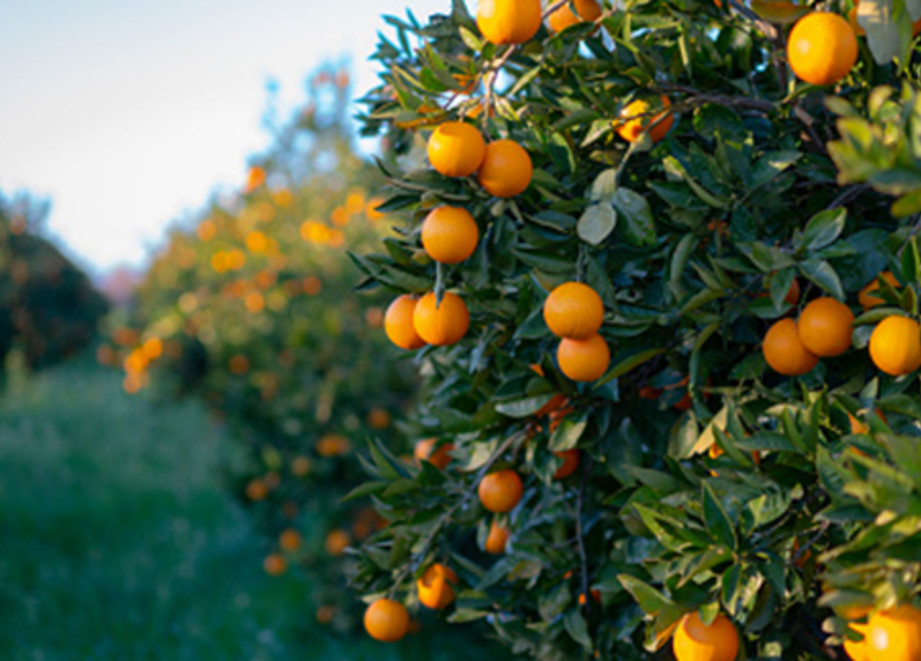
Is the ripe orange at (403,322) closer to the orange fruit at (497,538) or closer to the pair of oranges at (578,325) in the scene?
the pair of oranges at (578,325)

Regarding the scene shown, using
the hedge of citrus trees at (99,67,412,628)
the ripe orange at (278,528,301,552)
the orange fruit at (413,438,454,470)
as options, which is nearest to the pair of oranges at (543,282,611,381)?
the orange fruit at (413,438,454,470)

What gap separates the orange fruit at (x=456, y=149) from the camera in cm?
106

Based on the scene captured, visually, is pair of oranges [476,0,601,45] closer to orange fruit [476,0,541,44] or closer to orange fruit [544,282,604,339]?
orange fruit [476,0,541,44]

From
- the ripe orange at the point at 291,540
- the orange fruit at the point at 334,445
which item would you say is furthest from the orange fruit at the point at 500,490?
the ripe orange at the point at 291,540

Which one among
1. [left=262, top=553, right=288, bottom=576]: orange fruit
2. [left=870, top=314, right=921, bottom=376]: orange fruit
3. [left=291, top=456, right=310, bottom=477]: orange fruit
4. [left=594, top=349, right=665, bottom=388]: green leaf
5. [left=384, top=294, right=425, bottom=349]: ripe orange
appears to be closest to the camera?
[left=870, top=314, right=921, bottom=376]: orange fruit

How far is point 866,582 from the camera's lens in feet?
2.66

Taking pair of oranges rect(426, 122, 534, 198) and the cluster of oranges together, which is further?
pair of oranges rect(426, 122, 534, 198)

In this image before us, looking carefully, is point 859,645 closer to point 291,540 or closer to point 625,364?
point 625,364

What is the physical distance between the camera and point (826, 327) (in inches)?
41.6

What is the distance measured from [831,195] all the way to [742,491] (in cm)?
52

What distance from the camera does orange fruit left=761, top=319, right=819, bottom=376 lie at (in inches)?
43.5

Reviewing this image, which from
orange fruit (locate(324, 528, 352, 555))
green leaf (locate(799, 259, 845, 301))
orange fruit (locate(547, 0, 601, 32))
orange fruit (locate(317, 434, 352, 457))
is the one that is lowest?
orange fruit (locate(324, 528, 352, 555))

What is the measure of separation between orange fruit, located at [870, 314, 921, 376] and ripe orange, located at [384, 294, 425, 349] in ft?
2.19

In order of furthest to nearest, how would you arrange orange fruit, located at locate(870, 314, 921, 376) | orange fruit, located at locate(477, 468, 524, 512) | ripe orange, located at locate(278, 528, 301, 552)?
ripe orange, located at locate(278, 528, 301, 552)
orange fruit, located at locate(477, 468, 524, 512)
orange fruit, located at locate(870, 314, 921, 376)
